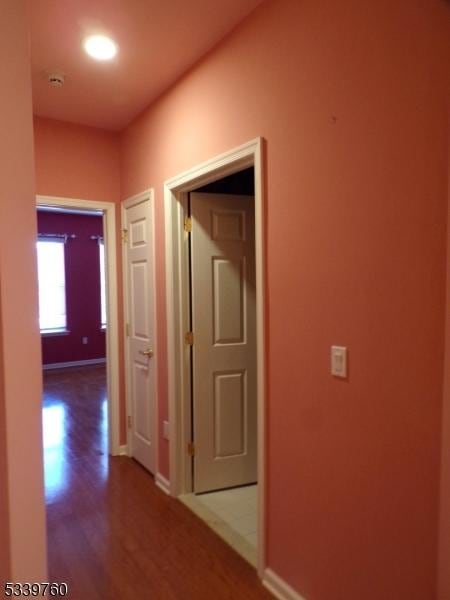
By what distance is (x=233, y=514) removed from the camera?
8.93ft

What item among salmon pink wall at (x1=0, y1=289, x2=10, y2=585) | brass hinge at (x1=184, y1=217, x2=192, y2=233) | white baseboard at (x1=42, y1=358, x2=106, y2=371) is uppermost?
brass hinge at (x1=184, y1=217, x2=192, y2=233)

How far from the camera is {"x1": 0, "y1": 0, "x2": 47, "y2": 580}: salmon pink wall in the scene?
1279mm

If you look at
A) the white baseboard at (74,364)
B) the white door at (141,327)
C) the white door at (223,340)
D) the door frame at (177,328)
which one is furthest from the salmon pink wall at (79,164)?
the white baseboard at (74,364)

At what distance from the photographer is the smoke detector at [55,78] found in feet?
8.58

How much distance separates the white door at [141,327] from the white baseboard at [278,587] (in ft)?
4.48

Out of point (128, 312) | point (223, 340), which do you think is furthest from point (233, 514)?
point (128, 312)

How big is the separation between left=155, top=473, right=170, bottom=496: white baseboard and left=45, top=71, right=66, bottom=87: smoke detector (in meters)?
2.71

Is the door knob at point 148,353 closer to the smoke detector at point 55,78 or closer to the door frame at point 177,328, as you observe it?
the door frame at point 177,328

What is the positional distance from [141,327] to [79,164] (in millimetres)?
1397

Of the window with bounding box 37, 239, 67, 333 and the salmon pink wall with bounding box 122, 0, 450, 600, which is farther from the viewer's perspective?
the window with bounding box 37, 239, 67, 333

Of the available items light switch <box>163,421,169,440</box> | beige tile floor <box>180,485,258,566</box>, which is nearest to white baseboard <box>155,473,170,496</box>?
beige tile floor <box>180,485,258,566</box>

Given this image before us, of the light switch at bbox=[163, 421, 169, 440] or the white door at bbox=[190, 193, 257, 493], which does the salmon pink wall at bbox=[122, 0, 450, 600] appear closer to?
the white door at bbox=[190, 193, 257, 493]

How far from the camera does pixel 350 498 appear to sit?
1.65m

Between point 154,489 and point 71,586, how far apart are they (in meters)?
1.03
